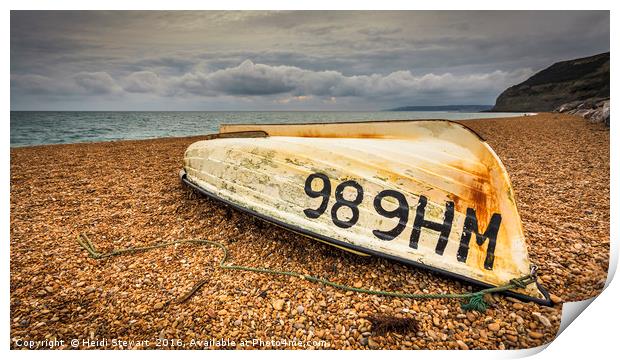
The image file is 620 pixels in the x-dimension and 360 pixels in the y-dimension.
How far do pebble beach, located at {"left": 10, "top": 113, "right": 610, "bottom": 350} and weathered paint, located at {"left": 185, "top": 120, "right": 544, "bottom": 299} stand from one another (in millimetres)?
288

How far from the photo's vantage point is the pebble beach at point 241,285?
2.09m

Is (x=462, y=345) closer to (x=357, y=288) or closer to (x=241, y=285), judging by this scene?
(x=357, y=288)

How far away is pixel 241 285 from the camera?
257cm

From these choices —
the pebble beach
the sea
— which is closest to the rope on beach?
the pebble beach

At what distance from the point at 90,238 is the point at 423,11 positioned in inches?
167

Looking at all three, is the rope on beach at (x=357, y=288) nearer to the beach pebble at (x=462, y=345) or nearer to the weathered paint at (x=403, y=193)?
the weathered paint at (x=403, y=193)

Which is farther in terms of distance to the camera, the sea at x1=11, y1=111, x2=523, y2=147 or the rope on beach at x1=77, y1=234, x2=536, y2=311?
the sea at x1=11, y1=111, x2=523, y2=147

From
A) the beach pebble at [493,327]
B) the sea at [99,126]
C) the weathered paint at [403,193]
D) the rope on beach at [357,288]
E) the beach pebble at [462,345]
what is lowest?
the beach pebble at [462,345]

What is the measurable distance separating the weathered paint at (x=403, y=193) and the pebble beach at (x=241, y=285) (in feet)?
0.94

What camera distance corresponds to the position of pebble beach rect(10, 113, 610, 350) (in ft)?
6.86

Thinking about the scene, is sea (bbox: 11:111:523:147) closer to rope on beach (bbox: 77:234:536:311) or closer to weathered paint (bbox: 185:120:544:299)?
weathered paint (bbox: 185:120:544:299)

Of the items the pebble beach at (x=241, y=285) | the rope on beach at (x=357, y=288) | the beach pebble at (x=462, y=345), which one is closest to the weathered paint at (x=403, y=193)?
the rope on beach at (x=357, y=288)

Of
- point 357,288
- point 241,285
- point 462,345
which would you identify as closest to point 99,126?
point 241,285
